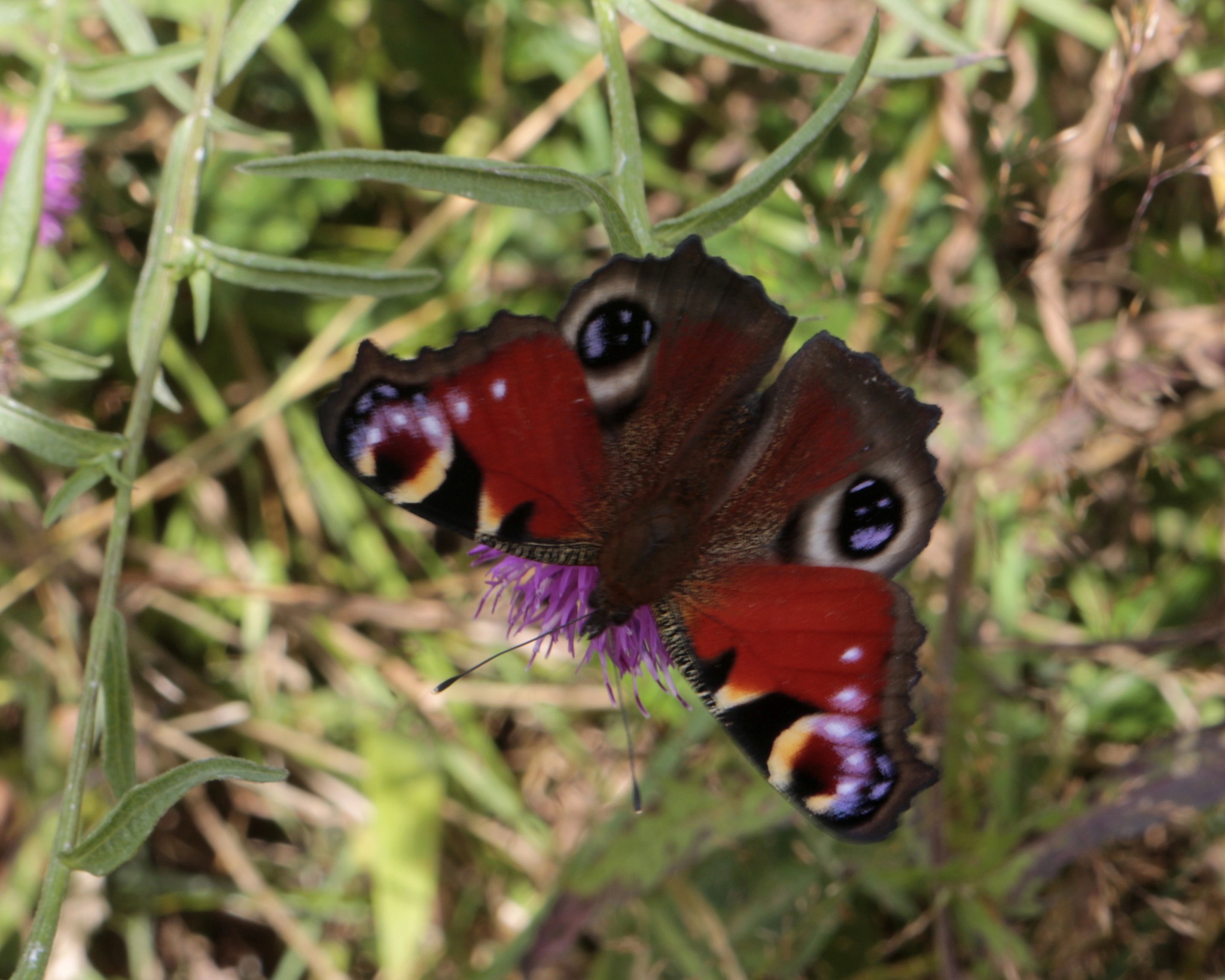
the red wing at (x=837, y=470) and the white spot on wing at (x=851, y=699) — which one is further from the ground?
the red wing at (x=837, y=470)

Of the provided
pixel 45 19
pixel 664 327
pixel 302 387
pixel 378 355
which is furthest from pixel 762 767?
pixel 45 19

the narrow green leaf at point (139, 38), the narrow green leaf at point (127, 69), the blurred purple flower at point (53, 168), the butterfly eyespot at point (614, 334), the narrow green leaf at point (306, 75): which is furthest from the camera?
the narrow green leaf at point (306, 75)

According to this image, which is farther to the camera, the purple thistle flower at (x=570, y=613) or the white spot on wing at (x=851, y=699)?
the purple thistle flower at (x=570, y=613)

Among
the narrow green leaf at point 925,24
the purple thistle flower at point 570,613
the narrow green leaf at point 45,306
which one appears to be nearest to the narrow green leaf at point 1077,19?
the narrow green leaf at point 925,24

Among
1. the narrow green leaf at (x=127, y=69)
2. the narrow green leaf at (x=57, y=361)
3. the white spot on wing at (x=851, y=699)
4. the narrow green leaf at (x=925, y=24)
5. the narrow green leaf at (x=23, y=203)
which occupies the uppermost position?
the narrow green leaf at (x=127, y=69)

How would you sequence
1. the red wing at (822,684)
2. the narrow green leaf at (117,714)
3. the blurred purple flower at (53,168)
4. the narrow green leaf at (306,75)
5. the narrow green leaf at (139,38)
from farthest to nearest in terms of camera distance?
the narrow green leaf at (306,75), the blurred purple flower at (53,168), the narrow green leaf at (139,38), the narrow green leaf at (117,714), the red wing at (822,684)

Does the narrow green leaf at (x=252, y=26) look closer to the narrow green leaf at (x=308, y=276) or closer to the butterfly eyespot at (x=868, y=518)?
the narrow green leaf at (x=308, y=276)
